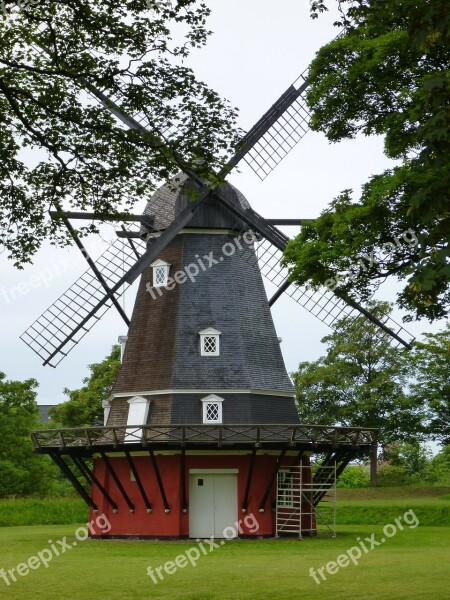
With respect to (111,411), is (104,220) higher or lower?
higher

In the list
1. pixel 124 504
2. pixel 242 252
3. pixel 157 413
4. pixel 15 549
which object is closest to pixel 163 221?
pixel 242 252

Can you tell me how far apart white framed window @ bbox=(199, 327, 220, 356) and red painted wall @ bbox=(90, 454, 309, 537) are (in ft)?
9.54

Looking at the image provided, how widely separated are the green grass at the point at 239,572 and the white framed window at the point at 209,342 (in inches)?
210

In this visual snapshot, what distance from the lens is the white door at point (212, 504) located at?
27.6 m

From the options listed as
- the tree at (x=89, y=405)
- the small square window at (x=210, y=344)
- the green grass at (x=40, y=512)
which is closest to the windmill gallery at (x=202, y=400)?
the small square window at (x=210, y=344)

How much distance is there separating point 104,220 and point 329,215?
4.49m

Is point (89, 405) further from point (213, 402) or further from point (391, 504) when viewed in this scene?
point (213, 402)

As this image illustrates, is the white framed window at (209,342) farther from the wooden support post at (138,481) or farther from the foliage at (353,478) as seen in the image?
the foliage at (353,478)

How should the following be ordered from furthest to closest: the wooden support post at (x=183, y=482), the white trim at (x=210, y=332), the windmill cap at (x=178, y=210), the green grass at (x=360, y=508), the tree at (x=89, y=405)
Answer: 1. the tree at (x=89, y=405)
2. the green grass at (x=360, y=508)
3. the windmill cap at (x=178, y=210)
4. the white trim at (x=210, y=332)
5. the wooden support post at (x=183, y=482)

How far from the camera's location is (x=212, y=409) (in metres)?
27.7

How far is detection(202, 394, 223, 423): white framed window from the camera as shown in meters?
27.5

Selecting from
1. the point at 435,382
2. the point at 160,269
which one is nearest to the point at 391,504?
the point at 435,382

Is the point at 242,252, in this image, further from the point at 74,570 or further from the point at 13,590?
the point at 13,590

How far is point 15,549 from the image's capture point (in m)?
24.1
